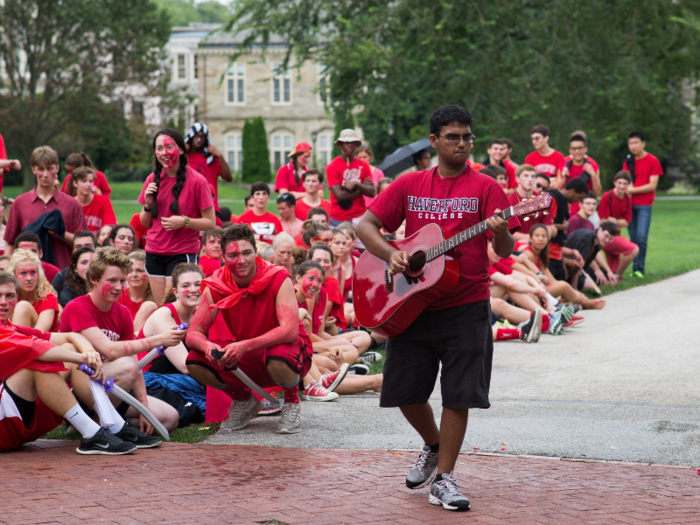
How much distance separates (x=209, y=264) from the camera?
9.54 metres

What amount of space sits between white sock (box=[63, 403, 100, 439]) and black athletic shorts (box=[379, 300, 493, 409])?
199cm

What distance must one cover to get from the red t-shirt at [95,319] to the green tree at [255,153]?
52.1m

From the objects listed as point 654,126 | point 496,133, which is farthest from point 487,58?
point 654,126

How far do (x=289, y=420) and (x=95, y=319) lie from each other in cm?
147

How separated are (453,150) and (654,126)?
27.8m

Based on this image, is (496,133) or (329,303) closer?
(329,303)

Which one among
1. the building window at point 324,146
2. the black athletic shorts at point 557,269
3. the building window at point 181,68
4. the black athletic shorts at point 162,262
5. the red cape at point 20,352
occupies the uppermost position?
the building window at point 181,68

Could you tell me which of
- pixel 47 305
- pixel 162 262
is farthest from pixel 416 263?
pixel 162 262

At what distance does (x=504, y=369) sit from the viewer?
8.88m

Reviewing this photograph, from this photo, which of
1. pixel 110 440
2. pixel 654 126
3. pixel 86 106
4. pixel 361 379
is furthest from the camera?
pixel 86 106

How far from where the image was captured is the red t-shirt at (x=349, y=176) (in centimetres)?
1269

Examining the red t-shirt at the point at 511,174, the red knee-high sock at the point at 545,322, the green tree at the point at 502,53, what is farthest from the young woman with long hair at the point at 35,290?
the green tree at the point at 502,53

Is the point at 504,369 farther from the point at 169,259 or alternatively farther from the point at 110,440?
the point at 110,440

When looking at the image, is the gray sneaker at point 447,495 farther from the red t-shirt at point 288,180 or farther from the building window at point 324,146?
the building window at point 324,146
